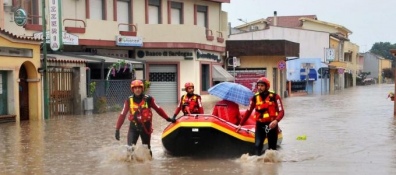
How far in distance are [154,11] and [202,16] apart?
4.37 meters

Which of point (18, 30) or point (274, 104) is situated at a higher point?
point (18, 30)

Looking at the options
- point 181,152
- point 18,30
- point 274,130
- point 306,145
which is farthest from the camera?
point 18,30

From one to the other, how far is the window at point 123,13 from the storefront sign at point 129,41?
0.87 metres

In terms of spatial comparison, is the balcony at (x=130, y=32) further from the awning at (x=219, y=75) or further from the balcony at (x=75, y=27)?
the awning at (x=219, y=75)

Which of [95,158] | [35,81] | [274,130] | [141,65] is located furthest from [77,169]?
[141,65]

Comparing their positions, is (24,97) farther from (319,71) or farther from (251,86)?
(319,71)

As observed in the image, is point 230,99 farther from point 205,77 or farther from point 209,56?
point 205,77

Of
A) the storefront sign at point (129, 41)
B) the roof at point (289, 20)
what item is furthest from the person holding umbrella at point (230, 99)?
the roof at point (289, 20)

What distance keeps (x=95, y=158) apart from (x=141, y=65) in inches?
764

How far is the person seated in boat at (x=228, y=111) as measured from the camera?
40.5 feet

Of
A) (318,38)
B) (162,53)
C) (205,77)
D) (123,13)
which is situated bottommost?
(205,77)

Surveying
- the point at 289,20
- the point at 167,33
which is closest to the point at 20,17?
the point at 167,33

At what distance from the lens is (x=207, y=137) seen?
1143 centimetres

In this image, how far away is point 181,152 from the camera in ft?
39.1
